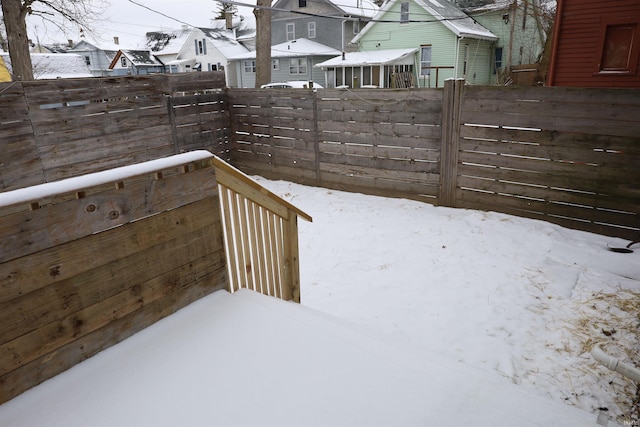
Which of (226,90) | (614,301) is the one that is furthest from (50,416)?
(226,90)

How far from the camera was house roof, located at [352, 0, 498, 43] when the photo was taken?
77.4ft

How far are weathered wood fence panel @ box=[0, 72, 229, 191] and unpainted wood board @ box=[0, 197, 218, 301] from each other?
177 inches

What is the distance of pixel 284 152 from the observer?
26.3ft

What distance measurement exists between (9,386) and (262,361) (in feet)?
3.82

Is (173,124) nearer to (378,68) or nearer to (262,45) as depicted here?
(262,45)

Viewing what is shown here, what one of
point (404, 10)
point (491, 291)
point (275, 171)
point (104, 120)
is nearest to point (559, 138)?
point (491, 291)

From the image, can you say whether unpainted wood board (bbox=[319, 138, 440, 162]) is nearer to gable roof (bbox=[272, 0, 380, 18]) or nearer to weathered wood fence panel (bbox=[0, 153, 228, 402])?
weathered wood fence panel (bbox=[0, 153, 228, 402])

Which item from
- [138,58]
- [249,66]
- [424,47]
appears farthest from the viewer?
[138,58]

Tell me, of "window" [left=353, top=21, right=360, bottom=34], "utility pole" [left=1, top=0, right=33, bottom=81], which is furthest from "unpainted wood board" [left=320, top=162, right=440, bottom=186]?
"window" [left=353, top=21, right=360, bottom=34]

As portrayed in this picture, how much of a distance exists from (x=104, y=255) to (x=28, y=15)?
15.2m

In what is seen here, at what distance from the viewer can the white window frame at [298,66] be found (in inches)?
1172

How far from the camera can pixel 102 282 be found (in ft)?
7.41

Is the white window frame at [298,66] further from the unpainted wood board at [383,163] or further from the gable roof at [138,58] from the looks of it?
the unpainted wood board at [383,163]

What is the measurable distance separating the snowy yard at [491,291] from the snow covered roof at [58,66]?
33.3m
